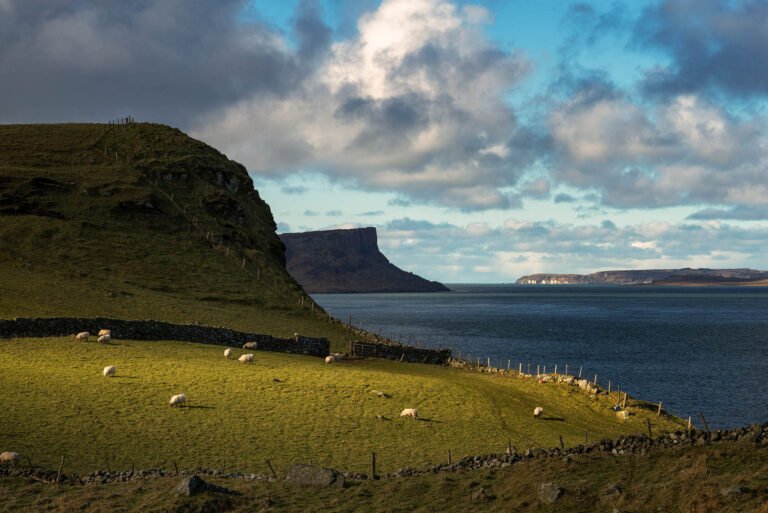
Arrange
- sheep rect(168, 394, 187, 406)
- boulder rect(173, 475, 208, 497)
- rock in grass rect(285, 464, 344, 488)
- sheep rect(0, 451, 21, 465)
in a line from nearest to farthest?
boulder rect(173, 475, 208, 497) → rock in grass rect(285, 464, 344, 488) → sheep rect(0, 451, 21, 465) → sheep rect(168, 394, 187, 406)

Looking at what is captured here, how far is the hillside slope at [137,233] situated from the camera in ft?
285

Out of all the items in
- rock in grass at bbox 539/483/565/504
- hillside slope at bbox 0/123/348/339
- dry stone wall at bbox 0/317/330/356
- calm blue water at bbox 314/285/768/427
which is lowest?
calm blue water at bbox 314/285/768/427

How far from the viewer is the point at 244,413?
1512 inches

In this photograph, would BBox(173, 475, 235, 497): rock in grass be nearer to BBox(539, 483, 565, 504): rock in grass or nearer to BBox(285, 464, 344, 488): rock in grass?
BBox(285, 464, 344, 488): rock in grass

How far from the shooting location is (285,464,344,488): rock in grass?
2475 cm

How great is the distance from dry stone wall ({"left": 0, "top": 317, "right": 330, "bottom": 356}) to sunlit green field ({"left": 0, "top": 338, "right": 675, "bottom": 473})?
242cm

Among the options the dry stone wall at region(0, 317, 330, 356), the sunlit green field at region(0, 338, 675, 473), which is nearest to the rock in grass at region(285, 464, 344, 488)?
the sunlit green field at region(0, 338, 675, 473)

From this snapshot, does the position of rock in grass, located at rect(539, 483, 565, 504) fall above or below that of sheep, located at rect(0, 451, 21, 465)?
above

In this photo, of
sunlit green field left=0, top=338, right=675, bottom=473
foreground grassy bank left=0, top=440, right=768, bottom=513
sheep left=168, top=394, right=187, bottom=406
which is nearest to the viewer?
foreground grassy bank left=0, top=440, right=768, bottom=513

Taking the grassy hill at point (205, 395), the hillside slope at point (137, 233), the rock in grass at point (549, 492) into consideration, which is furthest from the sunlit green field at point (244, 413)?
the hillside slope at point (137, 233)

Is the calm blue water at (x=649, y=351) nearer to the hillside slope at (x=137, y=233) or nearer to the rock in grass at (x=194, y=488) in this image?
the hillside slope at (x=137, y=233)

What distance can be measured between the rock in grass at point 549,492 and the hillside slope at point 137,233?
63.1 m

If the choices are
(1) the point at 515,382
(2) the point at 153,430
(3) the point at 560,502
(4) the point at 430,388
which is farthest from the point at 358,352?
(3) the point at 560,502

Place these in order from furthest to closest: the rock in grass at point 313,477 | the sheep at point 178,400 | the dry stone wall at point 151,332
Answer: the dry stone wall at point 151,332, the sheep at point 178,400, the rock in grass at point 313,477
